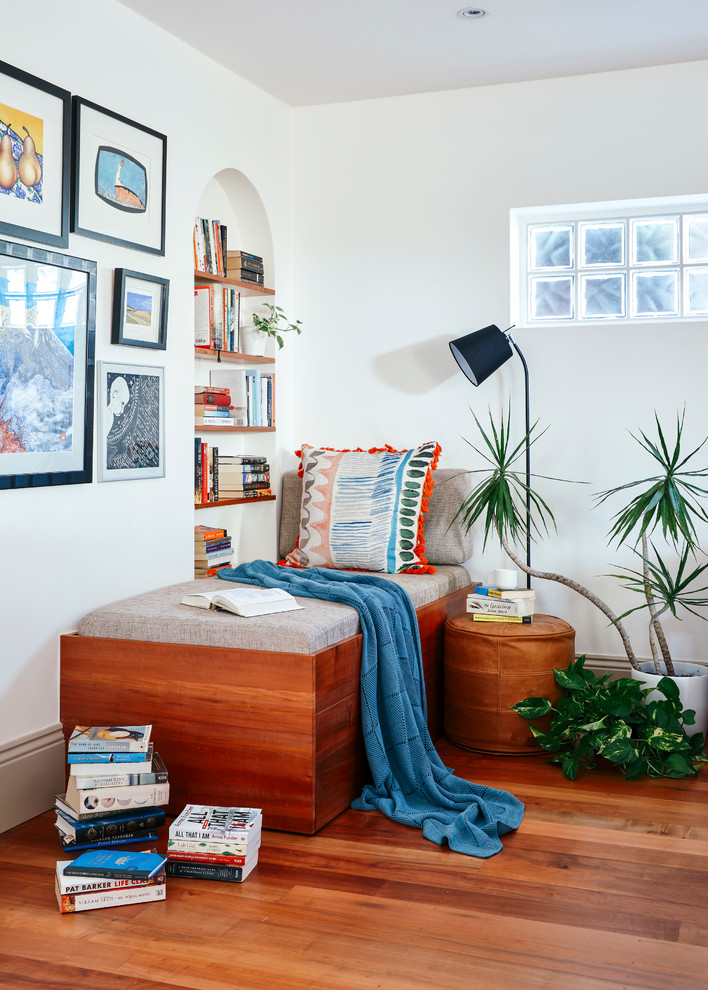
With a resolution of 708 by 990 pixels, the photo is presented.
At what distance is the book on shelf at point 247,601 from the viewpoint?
2807 millimetres

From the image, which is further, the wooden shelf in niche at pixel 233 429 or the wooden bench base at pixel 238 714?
the wooden shelf in niche at pixel 233 429

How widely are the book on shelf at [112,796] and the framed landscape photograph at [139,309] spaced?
1458 mm

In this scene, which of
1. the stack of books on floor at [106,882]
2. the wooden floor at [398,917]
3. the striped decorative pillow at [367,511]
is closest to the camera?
the wooden floor at [398,917]

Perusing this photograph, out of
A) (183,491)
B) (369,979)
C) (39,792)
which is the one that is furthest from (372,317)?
(369,979)

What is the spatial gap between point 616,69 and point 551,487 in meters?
1.73

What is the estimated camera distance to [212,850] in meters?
2.39

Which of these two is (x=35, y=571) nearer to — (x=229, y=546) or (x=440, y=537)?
(x=229, y=546)

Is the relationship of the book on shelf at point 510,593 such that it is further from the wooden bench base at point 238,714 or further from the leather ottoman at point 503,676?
the wooden bench base at point 238,714

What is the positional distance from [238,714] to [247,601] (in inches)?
13.2

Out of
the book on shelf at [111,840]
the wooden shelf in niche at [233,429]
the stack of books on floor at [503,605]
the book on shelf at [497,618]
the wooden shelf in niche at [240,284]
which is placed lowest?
the book on shelf at [111,840]

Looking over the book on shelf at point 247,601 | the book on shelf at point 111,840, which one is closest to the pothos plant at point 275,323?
the book on shelf at point 247,601

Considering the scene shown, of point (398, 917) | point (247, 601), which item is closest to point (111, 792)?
point (247, 601)

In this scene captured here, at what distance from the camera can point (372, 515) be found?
391cm

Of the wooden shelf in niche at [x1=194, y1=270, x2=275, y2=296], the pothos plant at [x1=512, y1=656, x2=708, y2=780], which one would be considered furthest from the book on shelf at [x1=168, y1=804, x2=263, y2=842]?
the wooden shelf in niche at [x1=194, y1=270, x2=275, y2=296]
